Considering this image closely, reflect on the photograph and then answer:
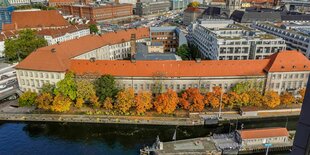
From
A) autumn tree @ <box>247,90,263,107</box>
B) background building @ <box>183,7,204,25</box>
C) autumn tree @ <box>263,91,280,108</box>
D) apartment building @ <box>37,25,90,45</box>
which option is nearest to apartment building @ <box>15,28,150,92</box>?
apartment building @ <box>37,25,90,45</box>

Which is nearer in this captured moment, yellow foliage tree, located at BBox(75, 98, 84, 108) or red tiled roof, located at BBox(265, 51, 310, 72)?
yellow foliage tree, located at BBox(75, 98, 84, 108)

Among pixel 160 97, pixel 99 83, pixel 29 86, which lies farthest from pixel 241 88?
pixel 29 86

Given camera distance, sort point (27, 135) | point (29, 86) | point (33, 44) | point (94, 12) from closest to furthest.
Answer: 1. point (27, 135)
2. point (29, 86)
3. point (33, 44)
4. point (94, 12)

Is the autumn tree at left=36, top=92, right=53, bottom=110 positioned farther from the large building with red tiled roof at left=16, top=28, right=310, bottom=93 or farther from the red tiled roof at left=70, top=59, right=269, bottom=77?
the red tiled roof at left=70, top=59, right=269, bottom=77

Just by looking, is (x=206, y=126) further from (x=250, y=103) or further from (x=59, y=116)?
(x=59, y=116)

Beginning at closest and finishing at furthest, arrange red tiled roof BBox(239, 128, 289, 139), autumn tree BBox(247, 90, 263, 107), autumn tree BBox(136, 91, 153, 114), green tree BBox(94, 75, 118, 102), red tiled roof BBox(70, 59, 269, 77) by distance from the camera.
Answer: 1. red tiled roof BBox(239, 128, 289, 139)
2. autumn tree BBox(136, 91, 153, 114)
3. green tree BBox(94, 75, 118, 102)
4. autumn tree BBox(247, 90, 263, 107)
5. red tiled roof BBox(70, 59, 269, 77)
